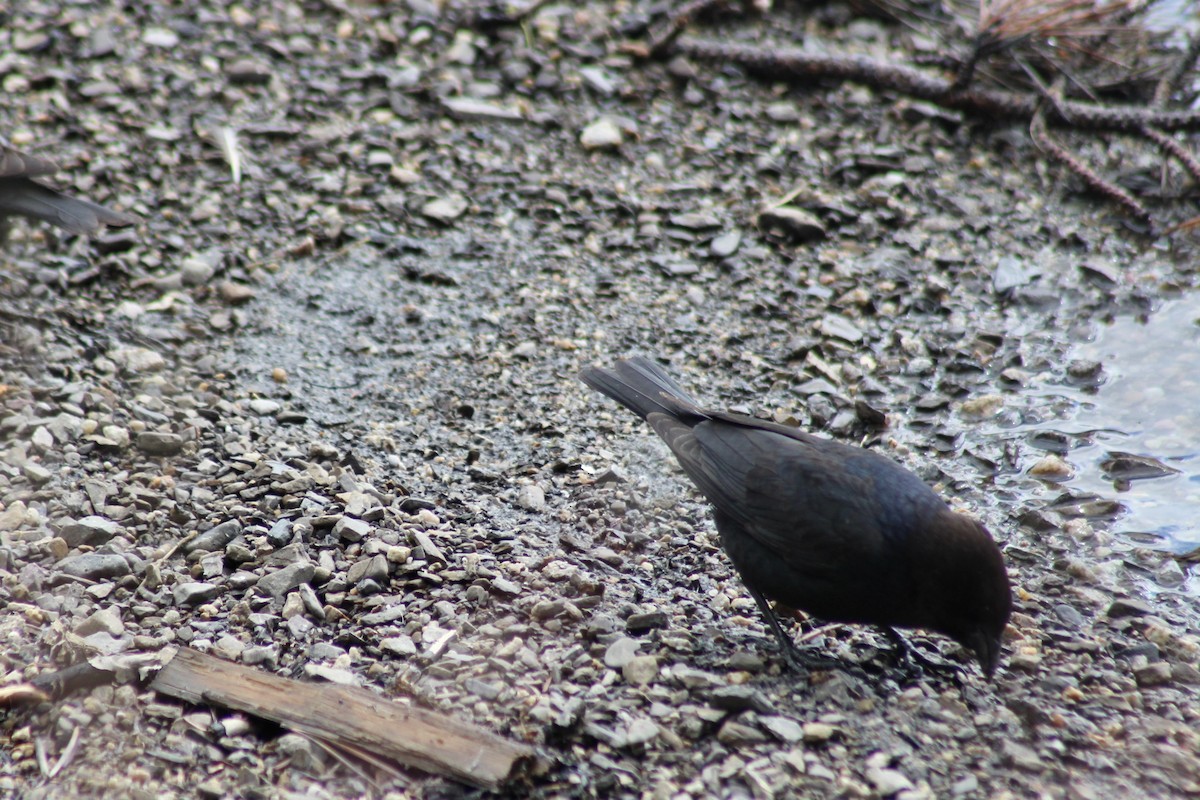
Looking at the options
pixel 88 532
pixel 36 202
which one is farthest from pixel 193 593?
pixel 36 202

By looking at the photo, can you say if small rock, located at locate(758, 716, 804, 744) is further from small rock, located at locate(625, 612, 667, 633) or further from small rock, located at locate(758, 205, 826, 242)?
small rock, located at locate(758, 205, 826, 242)

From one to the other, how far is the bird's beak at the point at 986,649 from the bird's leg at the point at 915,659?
184 mm

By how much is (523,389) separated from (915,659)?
1.94 metres

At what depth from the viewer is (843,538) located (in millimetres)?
3236

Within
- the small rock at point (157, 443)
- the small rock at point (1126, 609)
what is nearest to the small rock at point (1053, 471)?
the small rock at point (1126, 609)

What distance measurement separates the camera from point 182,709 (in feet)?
9.77

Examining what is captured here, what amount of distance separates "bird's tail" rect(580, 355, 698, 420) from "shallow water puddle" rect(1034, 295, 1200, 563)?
154cm

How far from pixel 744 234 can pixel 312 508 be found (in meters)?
2.63

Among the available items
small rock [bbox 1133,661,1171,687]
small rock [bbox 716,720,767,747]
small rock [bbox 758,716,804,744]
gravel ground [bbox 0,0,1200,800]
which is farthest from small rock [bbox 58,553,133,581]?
small rock [bbox 1133,661,1171,687]

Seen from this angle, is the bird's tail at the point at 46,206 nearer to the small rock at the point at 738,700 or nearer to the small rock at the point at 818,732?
the small rock at the point at 738,700

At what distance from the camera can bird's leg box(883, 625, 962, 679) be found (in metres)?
3.33

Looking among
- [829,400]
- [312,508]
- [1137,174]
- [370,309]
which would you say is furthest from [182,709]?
[1137,174]

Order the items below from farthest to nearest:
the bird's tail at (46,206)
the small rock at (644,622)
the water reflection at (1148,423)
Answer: the bird's tail at (46,206) < the water reflection at (1148,423) < the small rock at (644,622)

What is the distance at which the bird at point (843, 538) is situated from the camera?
3.08 metres
